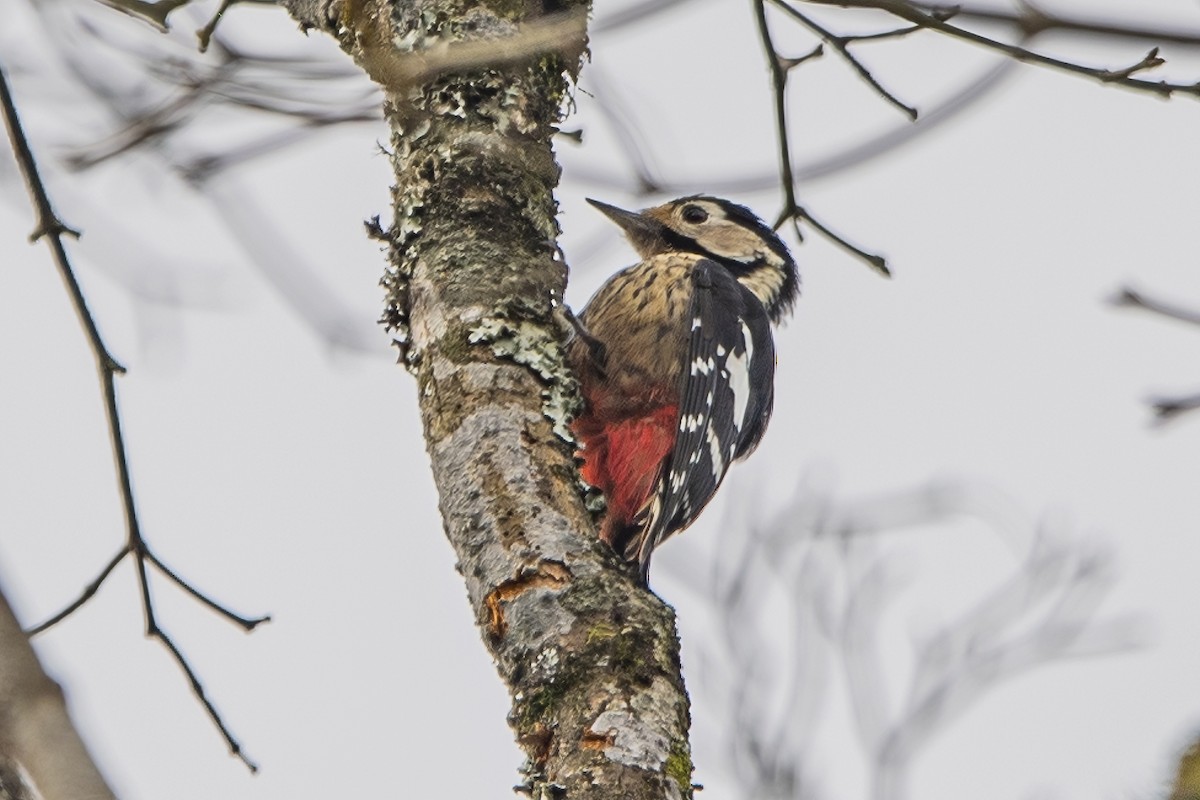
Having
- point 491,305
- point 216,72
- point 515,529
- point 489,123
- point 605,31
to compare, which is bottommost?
point 515,529

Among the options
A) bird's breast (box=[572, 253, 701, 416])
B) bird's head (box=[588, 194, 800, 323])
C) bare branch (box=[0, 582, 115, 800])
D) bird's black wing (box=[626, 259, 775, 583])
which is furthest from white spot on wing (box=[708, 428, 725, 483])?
bare branch (box=[0, 582, 115, 800])

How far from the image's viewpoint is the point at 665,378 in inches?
155

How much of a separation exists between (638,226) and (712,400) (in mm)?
1194

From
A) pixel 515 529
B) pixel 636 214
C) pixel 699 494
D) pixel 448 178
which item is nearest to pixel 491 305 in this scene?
pixel 448 178

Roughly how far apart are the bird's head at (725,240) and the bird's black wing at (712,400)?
411mm

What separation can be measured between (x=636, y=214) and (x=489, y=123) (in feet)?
6.67

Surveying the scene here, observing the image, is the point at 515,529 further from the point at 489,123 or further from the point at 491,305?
the point at 489,123

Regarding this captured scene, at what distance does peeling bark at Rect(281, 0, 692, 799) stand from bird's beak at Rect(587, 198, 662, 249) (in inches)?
63.5

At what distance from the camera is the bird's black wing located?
3.61 m

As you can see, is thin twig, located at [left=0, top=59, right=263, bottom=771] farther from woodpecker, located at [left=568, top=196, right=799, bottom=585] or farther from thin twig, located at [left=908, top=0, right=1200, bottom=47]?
thin twig, located at [left=908, top=0, right=1200, bottom=47]

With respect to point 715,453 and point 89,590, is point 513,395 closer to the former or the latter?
point 89,590

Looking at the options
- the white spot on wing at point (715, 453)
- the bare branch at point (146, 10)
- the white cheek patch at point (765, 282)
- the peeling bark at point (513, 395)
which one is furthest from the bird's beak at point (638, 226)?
the bare branch at point (146, 10)

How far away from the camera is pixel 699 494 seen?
3.82 m

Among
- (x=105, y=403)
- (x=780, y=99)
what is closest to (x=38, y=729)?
(x=105, y=403)
